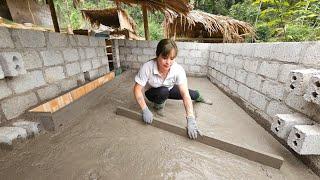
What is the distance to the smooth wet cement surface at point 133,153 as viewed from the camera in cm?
142

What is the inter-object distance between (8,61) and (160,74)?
64.2 inches

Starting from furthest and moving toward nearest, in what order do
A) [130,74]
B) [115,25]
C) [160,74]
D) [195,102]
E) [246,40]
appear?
[115,25]
[246,40]
[130,74]
[195,102]
[160,74]

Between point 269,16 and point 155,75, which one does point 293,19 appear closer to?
point 269,16

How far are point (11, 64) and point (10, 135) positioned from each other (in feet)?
2.39

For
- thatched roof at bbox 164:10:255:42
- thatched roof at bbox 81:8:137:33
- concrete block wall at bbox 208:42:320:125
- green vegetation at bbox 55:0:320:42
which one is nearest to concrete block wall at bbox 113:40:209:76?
thatched roof at bbox 164:10:255:42

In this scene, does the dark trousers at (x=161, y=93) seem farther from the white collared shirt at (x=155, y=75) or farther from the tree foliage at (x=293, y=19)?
the tree foliage at (x=293, y=19)

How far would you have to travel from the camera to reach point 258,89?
2.34 meters

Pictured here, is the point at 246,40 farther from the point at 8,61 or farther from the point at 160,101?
the point at 8,61

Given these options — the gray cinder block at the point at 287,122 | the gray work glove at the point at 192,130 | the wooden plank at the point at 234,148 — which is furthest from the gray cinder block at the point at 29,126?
the gray cinder block at the point at 287,122

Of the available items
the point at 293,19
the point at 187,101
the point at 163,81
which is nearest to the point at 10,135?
the point at 163,81

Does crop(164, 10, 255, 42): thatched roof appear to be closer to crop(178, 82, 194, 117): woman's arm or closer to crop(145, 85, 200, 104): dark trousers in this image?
crop(145, 85, 200, 104): dark trousers

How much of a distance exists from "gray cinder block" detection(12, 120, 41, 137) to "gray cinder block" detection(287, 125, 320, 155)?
254cm

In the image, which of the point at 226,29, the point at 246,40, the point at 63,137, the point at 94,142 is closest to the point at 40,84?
the point at 63,137

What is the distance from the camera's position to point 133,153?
165 centimetres
